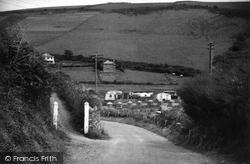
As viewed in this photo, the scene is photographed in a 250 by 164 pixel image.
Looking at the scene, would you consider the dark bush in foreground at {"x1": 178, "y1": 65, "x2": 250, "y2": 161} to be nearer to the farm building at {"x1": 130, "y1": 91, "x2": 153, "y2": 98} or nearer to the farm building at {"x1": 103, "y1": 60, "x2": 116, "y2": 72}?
the farm building at {"x1": 130, "y1": 91, "x2": 153, "y2": 98}

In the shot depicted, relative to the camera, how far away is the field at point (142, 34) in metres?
68.5

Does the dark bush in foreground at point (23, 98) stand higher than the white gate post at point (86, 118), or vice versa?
the dark bush in foreground at point (23, 98)

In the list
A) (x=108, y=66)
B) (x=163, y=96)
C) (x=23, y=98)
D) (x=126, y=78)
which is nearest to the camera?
(x=23, y=98)

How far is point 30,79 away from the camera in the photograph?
13.0 metres

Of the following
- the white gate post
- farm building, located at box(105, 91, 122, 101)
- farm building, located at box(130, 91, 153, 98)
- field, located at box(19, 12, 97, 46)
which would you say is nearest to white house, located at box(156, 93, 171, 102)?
farm building, located at box(130, 91, 153, 98)

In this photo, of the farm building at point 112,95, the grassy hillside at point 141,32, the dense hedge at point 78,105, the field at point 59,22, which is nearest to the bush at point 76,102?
the dense hedge at point 78,105

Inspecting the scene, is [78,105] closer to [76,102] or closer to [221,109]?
[76,102]

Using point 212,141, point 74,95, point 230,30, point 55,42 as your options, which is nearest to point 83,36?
point 55,42

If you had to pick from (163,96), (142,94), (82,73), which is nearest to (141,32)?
(142,94)

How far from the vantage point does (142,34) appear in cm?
8594

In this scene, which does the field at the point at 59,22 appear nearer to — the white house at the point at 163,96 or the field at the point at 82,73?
the field at the point at 82,73

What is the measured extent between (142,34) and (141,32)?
1.49 m

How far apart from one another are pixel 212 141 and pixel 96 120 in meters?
5.81

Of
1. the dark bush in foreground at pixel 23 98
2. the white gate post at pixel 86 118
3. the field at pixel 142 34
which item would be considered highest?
the field at pixel 142 34
